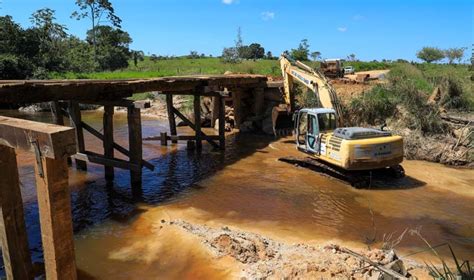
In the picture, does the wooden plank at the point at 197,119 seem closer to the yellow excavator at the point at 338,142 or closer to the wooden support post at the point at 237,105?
the yellow excavator at the point at 338,142

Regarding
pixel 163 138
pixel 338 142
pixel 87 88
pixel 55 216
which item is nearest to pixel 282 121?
pixel 163 138

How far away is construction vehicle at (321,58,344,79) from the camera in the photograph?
23.0 m

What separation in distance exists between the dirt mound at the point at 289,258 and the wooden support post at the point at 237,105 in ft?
38.2

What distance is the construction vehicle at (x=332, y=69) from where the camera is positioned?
2301 cm

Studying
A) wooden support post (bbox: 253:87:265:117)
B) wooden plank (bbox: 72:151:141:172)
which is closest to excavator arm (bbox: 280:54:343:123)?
wooden support post (bbox: 253:87:265:117)

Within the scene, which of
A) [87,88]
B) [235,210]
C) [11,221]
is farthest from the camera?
[87,88]

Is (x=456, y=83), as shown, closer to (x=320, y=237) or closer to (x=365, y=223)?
(x=365, y=223)

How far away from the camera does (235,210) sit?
9289 mm

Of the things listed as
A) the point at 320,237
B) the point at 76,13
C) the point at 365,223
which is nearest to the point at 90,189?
the point at 320,237

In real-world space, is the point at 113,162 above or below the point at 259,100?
below

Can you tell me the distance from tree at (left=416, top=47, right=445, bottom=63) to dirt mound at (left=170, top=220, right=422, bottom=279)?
4531 centimetres

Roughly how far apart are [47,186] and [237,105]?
1530cm

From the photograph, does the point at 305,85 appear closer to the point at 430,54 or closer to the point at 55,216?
the point at 55,216

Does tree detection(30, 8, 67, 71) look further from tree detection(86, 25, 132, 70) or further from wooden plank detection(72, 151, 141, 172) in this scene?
wooden plank detection(72, 151, 141, 172)
